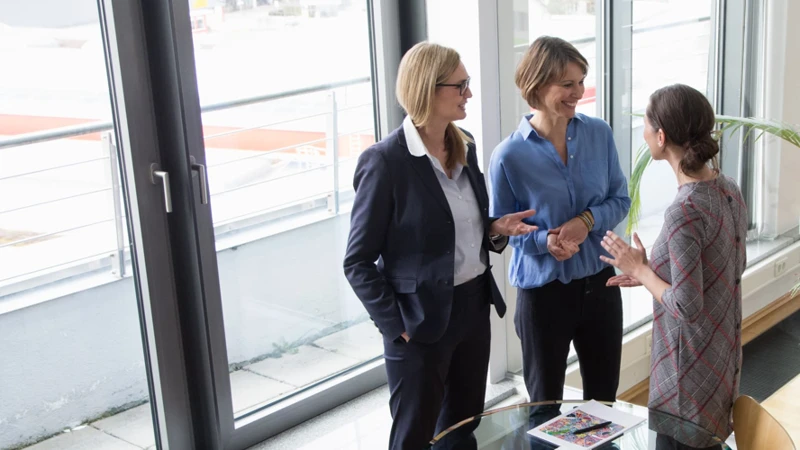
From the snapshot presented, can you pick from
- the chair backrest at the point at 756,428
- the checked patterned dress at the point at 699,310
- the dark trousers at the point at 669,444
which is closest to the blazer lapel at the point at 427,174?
the checked patterned dress at the point at 699,310

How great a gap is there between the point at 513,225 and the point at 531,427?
60 cm

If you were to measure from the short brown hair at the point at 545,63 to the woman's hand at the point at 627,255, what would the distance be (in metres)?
0.51

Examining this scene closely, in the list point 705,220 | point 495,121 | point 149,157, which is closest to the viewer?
point 705,220

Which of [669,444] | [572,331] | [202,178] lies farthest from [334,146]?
[669,444]

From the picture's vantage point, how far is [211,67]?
9.71 ft

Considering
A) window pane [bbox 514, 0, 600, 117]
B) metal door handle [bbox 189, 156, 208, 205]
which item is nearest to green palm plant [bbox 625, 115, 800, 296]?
window pane [bbox 514, 0, 600, 117]

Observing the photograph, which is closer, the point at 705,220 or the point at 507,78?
the point at 705,220

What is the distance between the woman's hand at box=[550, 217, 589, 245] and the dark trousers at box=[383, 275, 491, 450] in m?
0.27

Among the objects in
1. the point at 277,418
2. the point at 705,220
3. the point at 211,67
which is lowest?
the point at 277,418

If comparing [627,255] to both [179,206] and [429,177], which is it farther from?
[179,206]

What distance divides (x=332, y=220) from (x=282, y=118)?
0.54m

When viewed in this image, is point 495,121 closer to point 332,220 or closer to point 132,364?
point 332,220

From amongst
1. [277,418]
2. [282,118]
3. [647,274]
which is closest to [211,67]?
[282,118]

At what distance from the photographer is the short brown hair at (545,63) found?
253 cm
